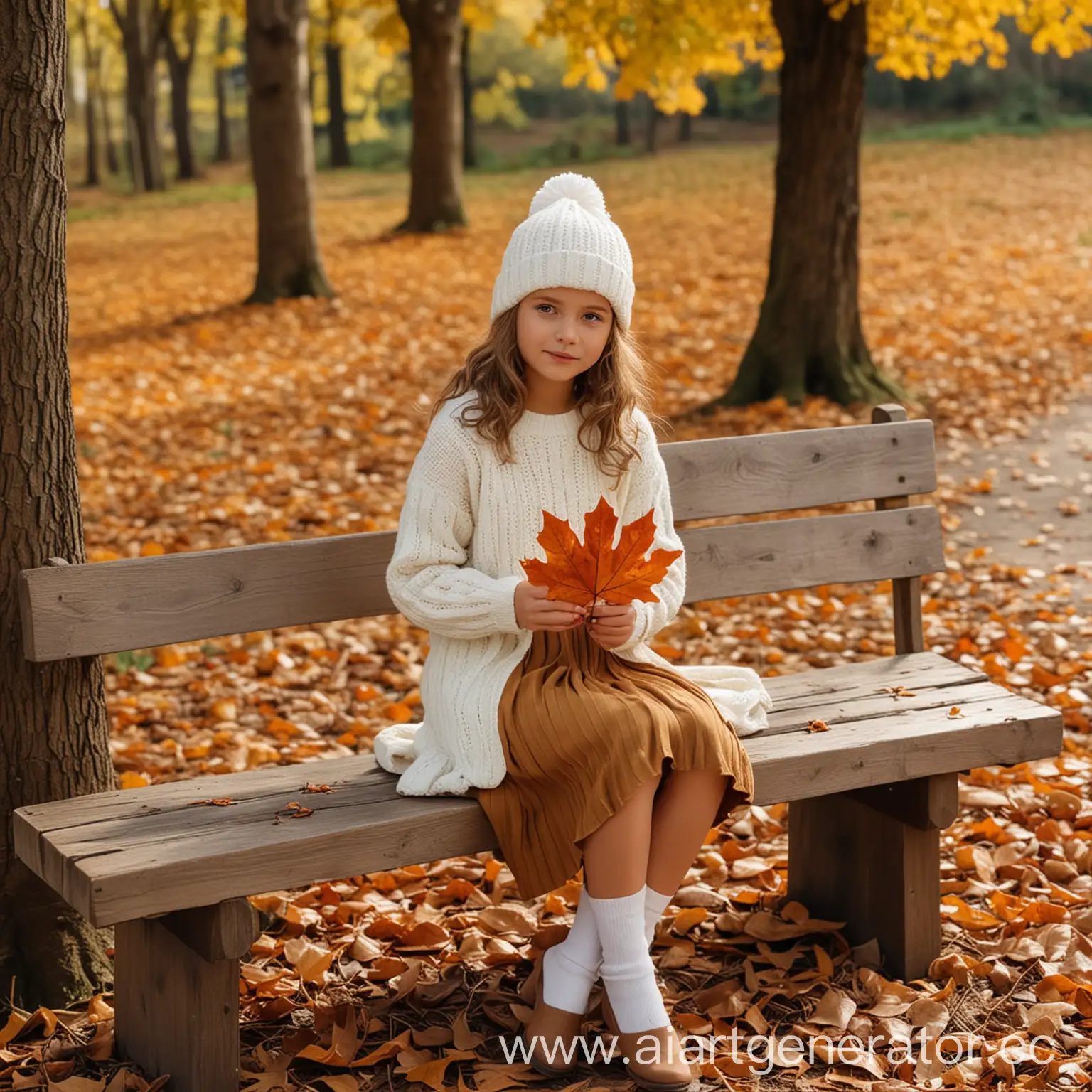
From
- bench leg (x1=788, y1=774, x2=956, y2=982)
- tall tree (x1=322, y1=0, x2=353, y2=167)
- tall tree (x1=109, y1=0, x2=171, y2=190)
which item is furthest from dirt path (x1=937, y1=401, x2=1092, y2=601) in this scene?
tall tree (x1=322, y1=0, x2=353, y2=167)

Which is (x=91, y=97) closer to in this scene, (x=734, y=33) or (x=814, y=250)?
(x=734, y=33)

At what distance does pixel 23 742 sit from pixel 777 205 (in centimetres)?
651

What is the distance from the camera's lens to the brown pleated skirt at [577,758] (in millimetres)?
2617

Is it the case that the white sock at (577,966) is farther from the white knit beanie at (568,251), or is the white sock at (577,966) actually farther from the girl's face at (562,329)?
the white knit beanie at (568,251)

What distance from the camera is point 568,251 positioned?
279cm

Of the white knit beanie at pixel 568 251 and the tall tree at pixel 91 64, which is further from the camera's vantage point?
the tall tree at pixel 91 64

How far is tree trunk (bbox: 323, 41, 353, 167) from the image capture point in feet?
96.0

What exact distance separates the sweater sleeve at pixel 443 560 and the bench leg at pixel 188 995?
26.4 inches

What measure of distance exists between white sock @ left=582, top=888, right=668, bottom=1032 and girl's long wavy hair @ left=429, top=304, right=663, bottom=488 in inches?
34.6

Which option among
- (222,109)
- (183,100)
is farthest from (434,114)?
(222,109)

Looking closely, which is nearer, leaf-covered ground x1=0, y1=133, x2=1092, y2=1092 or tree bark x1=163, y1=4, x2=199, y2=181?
leaf-covered ground x1=0, y1=133, x2=1092, y2=1092

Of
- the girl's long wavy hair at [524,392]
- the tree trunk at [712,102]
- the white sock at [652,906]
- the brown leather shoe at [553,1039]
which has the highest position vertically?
the tree trunk at [712,102]

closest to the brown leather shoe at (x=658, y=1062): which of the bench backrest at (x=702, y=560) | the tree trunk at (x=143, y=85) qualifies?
the bench backrest at (x=702, y=560)

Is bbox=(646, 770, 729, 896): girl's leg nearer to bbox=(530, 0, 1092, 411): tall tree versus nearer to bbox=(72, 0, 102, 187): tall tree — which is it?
bbox=(530, 0, 1092, 411): tall tree
